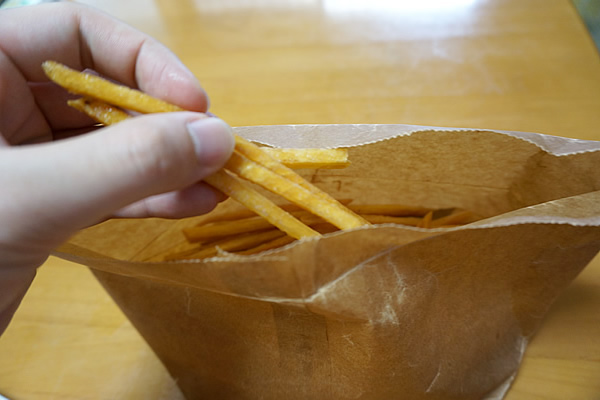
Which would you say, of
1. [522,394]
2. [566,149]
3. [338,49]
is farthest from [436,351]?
[338,49]

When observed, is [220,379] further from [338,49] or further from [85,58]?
[338,49]

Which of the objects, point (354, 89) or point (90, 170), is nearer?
point (90, 170)

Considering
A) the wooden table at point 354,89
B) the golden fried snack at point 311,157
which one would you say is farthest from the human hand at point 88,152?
the wooden table at point 354,89

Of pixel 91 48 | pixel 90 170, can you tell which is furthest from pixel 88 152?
pixel 91 48

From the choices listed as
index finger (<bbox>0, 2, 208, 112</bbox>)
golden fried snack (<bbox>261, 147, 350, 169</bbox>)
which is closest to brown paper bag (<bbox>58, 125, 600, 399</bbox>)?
golden fried snack (<bbox>261, 147, 350, 169</bbox>)

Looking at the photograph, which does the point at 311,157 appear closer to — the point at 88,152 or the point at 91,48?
the point at 88,152

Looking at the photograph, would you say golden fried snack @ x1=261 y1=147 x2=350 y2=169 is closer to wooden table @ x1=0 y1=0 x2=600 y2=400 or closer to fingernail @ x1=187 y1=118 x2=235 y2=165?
fingernail @ x1=187 y1=118 x2=235 y2=165
